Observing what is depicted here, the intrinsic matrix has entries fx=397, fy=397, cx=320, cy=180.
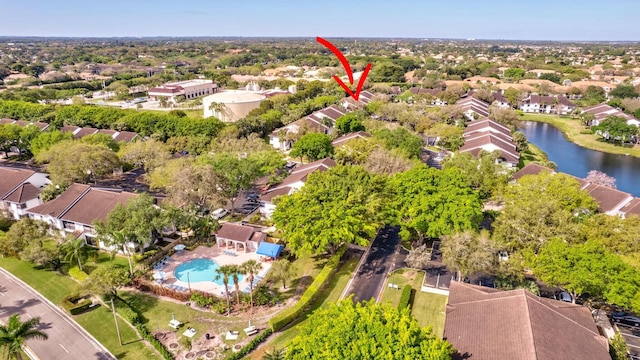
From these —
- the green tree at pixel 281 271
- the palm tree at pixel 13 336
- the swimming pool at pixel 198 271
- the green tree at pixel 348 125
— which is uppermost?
the green tree at pixel 348 125

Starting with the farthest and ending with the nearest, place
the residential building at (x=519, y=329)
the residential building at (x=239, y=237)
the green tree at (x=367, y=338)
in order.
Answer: the residential building at (x=239, y=237) < the residential building at (x=519, y=329) < the green tree at (x=367, y=338)

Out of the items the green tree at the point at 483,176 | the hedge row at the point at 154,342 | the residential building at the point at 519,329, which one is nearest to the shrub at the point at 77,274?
the hedge row at the point at 154,342

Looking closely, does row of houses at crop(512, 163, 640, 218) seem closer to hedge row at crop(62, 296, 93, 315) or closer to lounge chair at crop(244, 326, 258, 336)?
lounge chair at crop(244, 326, 258, 336)

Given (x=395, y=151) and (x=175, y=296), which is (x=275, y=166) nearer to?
(x=395, y=151)

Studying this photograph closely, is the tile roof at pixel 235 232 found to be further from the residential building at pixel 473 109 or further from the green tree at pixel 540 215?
the residential building at pixel 473 109

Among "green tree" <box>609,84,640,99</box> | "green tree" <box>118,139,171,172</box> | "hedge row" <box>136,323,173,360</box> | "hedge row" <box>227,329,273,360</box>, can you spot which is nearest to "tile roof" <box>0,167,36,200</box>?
"green tree" <box>118,139,171,172</box>

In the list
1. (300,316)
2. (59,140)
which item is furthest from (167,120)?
(300,316)
